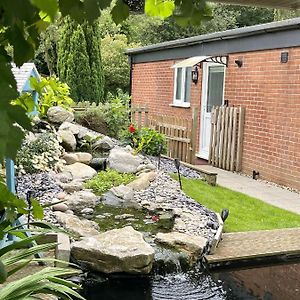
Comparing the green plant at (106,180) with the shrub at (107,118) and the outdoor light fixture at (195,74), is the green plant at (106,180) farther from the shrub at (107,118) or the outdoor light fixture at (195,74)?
the outdoor light fixture at (195,74)

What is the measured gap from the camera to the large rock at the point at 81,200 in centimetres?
711

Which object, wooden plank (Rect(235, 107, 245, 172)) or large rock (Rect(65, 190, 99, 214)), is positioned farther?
wooden plank (Rect(235, 107, 245, 172))

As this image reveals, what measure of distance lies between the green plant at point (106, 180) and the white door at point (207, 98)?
405cm

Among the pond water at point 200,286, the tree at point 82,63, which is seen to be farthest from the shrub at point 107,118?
the pond water at point 200,286

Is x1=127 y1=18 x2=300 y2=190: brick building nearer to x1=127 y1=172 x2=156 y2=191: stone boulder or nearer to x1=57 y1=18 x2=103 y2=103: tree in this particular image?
x1=127 y1=172 x2=156 y2=191: stone boulder

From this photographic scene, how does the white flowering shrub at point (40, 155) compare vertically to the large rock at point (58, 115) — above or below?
below

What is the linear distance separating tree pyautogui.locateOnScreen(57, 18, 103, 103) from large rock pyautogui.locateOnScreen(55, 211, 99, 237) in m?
15.2

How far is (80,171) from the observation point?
29.9ft

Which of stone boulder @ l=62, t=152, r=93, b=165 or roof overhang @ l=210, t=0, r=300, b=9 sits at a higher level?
roof overhang @ l=210, t=0, r=300, b=9

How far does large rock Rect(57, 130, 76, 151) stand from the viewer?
423 inches

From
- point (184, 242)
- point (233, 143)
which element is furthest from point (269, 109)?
point (184, 242)

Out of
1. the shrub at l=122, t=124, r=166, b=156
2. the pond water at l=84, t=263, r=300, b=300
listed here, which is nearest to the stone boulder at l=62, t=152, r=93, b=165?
the shrub at l=122, t=124, r=166, b=156

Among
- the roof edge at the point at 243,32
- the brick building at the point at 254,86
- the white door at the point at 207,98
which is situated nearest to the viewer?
the roof edge at the point at 243,32

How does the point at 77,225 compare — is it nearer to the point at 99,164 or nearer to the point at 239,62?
the point at 99,164
